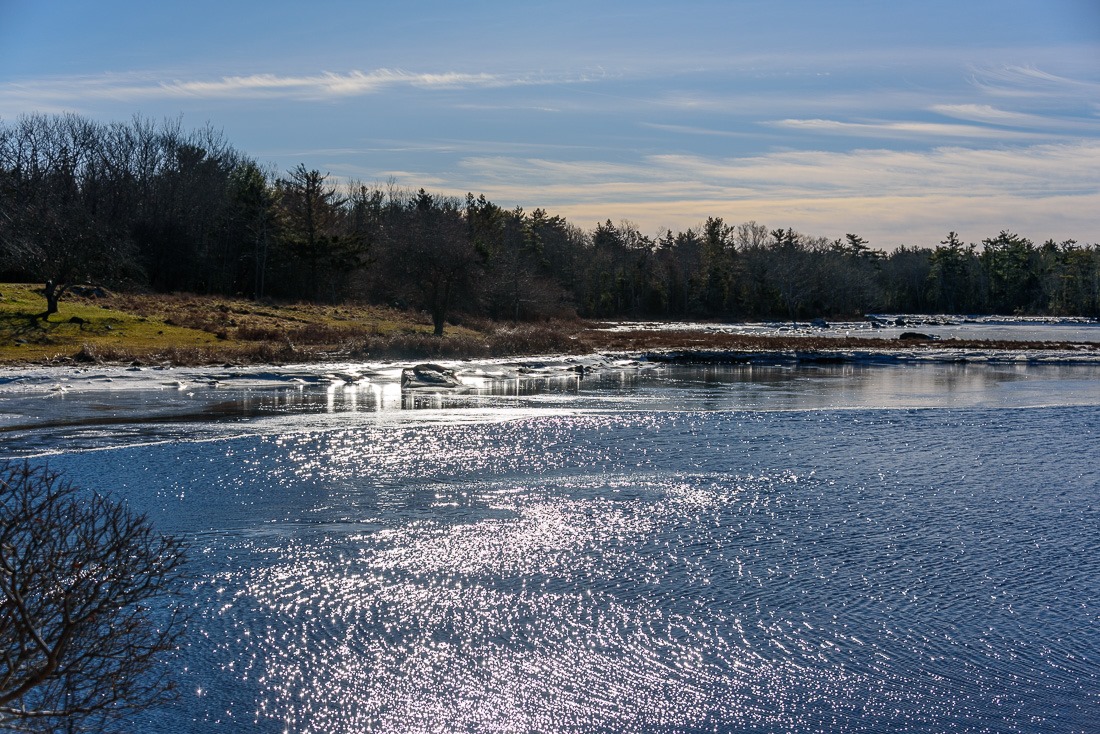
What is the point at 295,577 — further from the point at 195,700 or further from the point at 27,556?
the point at 27,556

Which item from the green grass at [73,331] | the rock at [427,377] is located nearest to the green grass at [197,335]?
the green grass at [73,331]

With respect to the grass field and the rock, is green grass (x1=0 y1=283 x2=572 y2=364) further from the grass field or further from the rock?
the rock

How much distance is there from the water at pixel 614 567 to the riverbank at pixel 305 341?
1180 cm

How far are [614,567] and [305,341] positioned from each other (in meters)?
31.8

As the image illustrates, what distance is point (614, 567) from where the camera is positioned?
39.3 feet

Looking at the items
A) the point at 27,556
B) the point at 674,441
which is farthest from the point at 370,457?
the point at 27,556

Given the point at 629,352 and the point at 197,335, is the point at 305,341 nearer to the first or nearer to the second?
the point at 197,335

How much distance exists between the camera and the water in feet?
27.5

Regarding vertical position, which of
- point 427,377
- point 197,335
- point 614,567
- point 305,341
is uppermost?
point 197,335

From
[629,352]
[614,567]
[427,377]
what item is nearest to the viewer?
[614,567]

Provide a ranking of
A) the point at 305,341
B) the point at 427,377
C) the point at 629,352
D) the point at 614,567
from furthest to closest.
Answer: the point at 629,352 < the point at 305,341 < the point at 427,377 < the point at 614,567

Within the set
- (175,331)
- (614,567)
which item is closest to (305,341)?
(175,331)

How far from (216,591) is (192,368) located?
23845 mm

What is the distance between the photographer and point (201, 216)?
64.9m
